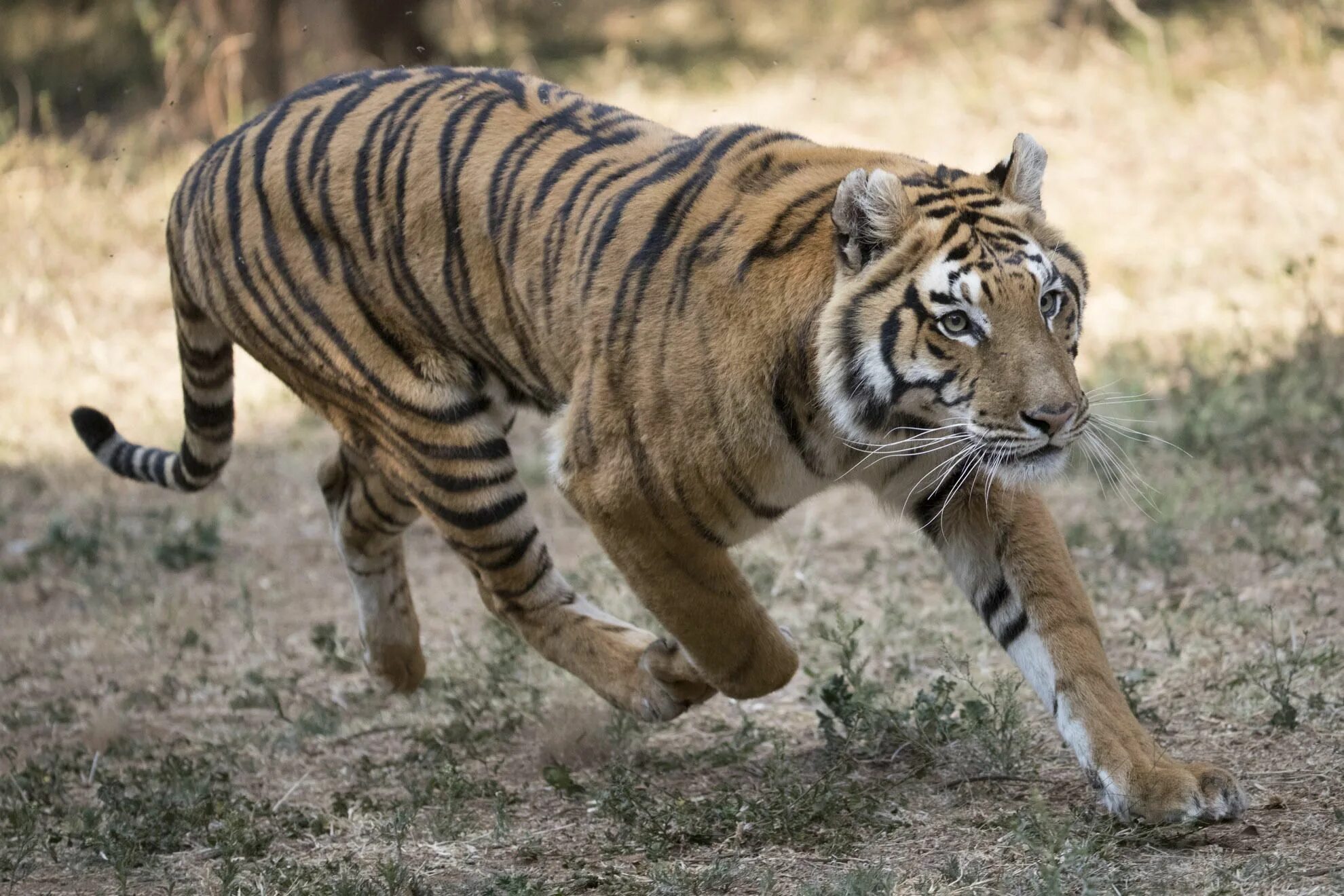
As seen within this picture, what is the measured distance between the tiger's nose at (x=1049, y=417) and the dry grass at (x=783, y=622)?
0.70 metres

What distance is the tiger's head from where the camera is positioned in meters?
2.95

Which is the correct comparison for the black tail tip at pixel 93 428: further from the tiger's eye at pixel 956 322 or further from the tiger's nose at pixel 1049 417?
the tiger's nose at pixel 1049 417

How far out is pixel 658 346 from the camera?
328 cm

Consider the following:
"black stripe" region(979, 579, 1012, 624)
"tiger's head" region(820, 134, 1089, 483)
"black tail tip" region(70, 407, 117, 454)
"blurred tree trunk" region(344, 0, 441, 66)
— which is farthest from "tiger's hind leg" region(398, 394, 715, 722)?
"blurred tree trunk" region(344, 0, 441, 66)

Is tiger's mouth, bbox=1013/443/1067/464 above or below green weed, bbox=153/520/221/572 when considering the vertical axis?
above

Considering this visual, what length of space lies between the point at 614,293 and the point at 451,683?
1.57 metres

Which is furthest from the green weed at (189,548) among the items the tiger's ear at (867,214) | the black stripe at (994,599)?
the tiger's ear at (867,214)

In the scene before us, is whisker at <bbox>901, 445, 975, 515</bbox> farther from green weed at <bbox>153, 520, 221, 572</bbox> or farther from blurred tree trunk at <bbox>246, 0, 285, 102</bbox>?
blurred tree trunk at <bbox>246, 0, 285, 102</bbox>

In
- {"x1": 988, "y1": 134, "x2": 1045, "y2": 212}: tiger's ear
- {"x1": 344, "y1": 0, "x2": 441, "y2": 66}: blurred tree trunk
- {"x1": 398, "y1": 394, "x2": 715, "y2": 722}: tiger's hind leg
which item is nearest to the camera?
{"x1": 988, "y1": 134, "x2": 1045, "y2": 212}: tiger's ear

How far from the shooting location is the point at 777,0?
14484mm

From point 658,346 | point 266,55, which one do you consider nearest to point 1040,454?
point 658,346

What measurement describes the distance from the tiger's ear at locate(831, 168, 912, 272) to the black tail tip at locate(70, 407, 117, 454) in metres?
2.49

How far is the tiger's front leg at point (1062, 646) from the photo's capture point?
300 cm

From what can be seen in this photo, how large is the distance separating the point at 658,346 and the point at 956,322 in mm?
625
